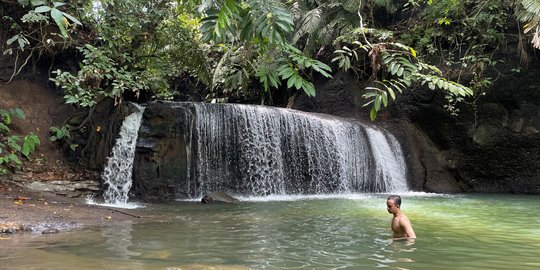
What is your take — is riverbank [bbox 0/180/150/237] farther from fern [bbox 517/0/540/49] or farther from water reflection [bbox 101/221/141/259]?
fern [bbox 517/0/540/49]

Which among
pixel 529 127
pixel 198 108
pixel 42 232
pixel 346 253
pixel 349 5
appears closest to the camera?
pixel 346 253

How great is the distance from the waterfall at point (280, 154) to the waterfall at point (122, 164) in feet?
4.14

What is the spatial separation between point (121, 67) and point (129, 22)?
1113mm

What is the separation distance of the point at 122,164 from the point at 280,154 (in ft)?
14.4

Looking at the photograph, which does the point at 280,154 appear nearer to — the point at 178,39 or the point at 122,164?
the point at 178,39

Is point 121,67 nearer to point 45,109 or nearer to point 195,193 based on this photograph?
point 45,109

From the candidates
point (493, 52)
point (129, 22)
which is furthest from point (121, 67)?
point (493, 52)

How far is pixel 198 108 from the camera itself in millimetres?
13148

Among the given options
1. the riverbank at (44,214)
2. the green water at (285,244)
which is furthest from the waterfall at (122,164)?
the green water at (285,244)

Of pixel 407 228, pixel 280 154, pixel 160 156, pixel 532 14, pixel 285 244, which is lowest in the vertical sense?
pixel 285 244

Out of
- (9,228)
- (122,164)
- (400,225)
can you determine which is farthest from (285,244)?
(122,164)

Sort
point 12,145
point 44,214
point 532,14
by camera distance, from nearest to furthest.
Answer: point 44,214 → point 12,145 → point 532,14

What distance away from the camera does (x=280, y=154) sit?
1395 centimetres

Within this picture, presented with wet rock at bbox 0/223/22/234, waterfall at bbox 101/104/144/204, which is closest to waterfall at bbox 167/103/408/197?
waterfall at bbox 101/104/144/204
